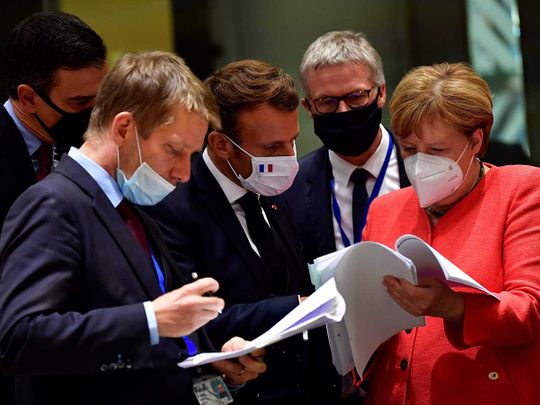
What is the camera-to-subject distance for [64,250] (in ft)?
7.65

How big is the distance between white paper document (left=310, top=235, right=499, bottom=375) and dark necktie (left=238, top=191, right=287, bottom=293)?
0.85 feet

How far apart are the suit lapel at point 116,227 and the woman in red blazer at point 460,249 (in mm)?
742

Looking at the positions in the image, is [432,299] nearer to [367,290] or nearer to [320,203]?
[367,290]

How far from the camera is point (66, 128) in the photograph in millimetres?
3256

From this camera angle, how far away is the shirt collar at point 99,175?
253 cm

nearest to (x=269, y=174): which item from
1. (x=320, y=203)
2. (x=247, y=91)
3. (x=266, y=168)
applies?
(x=266, y=168)

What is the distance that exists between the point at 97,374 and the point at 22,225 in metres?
0.40

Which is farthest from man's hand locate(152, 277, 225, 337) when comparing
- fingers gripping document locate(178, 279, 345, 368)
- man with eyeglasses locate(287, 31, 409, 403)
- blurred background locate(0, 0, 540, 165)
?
blurred background locate(0, 0, 540, 165)

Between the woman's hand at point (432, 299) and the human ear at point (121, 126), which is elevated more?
the human ear at point (121, 126)

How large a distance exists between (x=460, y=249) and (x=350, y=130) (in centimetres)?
95

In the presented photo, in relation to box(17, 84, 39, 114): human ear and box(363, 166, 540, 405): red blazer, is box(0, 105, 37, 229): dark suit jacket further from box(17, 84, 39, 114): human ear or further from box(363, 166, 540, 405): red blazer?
box(363, 166, 540, 405): red blazer

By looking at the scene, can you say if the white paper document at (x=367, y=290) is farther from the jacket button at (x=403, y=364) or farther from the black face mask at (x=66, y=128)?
the black face mask at (x=66, y=128)

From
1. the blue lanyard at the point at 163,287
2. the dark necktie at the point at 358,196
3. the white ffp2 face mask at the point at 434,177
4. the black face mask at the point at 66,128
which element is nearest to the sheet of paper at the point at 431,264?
the white ffp2 face mask at the point at 434,177

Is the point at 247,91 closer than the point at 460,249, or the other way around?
the point at 460,249
